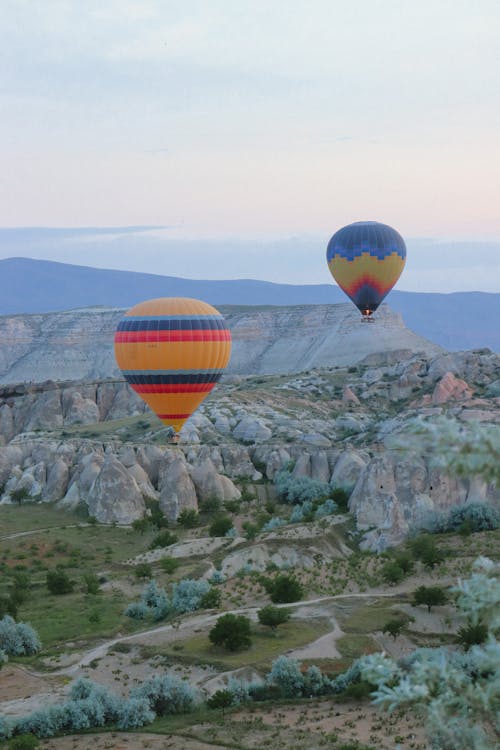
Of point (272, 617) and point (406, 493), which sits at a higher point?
point (406, 493)

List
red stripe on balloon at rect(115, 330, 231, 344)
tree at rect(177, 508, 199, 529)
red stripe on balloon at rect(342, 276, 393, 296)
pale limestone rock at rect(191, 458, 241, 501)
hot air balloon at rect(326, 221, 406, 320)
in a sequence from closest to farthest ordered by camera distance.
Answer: tree at rect(177, 508, 199, 529)
red stripe on balloon at rect(115, 330, 231, 344)
pale limestone rock at rect(191, 458, 241, 501)
hot air balloon at rect(326, 221, 406, 320)
red stripe on balloon at rect(342, 276, 393, 296)

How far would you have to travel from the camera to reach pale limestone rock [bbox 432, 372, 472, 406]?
83812 mm

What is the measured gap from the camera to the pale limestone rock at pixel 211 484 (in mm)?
62469

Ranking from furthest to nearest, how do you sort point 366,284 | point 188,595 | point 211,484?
1. point 366,284
2. point 211,484
3. point 188,595

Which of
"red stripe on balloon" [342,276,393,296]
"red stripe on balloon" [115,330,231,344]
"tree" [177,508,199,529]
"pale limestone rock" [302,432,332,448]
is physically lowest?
"tree" [177,508,199,529]

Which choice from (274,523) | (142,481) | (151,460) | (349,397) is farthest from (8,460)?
(349,397)

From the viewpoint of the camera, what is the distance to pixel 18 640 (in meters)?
33.3

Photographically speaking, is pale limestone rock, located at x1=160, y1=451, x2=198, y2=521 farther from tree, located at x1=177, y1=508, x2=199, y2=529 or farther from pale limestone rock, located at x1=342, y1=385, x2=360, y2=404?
pale limestone rock, located at x1=342, y1=385, x2=360, y2=404

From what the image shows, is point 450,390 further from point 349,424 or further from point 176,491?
point 176,491

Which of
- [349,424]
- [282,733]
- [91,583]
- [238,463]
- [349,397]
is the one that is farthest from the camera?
[349,397]

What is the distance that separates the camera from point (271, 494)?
64875 millimetres

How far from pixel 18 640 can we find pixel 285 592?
30.4 ft

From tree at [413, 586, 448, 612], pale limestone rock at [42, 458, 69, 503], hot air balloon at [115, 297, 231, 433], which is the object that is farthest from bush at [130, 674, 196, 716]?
pale limestone rock at [42, 458, 69, 503]

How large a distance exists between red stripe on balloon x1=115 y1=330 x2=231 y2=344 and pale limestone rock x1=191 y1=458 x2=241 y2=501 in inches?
315
